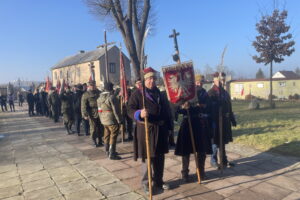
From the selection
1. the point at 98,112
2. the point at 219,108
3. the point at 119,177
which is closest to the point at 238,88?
the point at 98,112

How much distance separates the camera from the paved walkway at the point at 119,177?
399cm

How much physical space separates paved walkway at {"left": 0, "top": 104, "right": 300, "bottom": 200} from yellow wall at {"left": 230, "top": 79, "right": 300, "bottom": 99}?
83.5 ft

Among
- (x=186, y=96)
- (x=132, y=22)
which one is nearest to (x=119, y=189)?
(x=186, y=96)

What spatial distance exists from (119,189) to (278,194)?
101 inches

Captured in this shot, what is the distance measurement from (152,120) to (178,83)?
85 cm

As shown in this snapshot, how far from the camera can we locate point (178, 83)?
4.27 m

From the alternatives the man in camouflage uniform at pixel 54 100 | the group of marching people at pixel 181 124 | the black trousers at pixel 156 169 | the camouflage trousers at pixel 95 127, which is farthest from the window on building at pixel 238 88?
the black trousers at pixel 156 169

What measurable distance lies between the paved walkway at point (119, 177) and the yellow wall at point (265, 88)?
83.5 ft

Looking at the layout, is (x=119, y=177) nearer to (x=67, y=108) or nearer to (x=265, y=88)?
(x=67, y=108)

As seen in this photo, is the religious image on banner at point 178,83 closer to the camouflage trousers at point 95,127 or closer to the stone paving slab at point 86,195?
the stone paving slab at point 86,195

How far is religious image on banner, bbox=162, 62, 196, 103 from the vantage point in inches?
167

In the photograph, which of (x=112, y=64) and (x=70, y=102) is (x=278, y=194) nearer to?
(x=70, y=102)

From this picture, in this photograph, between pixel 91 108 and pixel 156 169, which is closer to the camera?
pixel 156 169

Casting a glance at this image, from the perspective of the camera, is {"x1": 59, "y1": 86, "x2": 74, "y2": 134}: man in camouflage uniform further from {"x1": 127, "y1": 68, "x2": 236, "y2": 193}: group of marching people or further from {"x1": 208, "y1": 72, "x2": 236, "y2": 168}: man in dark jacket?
{"x1": 208, "y1": 72, "x2": 236, "y2": 168}: man in dark jacket
